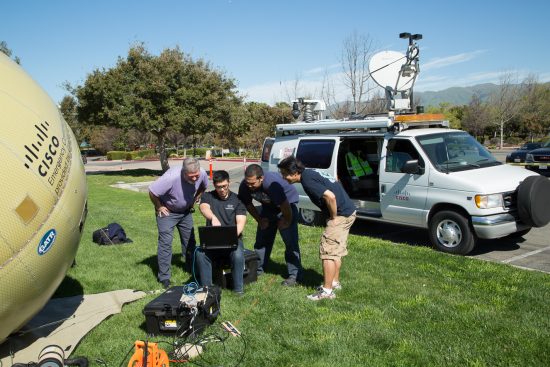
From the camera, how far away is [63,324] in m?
5.04

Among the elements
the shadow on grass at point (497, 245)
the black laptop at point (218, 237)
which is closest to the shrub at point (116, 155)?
the shadow on grass at point (497, 245)

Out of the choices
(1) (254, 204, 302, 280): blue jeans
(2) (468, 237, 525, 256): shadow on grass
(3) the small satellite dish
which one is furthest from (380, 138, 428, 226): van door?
(1) (254, 204, 302, 280): blue jeans

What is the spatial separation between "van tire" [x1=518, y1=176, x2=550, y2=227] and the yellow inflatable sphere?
629cm

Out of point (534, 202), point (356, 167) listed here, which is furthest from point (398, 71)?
point (534, 202)

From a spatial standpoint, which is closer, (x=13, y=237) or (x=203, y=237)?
(x=13, y=237)

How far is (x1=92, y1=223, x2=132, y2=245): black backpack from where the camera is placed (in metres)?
8.95

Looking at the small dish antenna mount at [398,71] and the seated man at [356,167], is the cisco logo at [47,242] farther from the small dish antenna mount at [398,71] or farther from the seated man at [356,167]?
the small dish antenna mount at [398,71]

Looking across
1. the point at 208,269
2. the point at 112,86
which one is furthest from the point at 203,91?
the point at 208,269

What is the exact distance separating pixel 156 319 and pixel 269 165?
6659 millimetres

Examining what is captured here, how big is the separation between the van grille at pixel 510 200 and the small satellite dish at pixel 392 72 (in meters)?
3.53

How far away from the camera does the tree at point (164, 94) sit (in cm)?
2369

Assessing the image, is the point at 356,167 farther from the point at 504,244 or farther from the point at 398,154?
the point at 504,244

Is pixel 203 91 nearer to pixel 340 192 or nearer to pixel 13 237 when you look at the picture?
pixel 340 192

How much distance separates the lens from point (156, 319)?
4.73 meters
